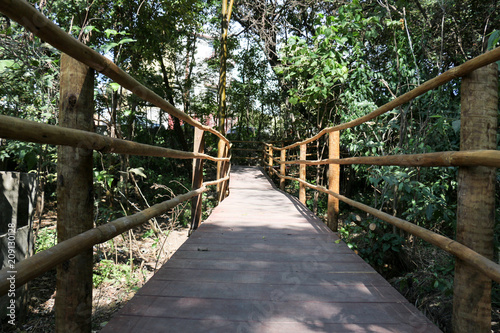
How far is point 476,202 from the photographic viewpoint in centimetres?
135

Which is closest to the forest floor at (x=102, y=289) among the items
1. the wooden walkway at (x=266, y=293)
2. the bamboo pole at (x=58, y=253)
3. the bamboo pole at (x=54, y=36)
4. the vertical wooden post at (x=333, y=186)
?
the wooden walkway at (x=266, y=293)

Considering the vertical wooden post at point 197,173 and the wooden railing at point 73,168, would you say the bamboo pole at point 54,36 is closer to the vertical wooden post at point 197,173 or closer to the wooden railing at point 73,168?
the wooden railing at point 73,168

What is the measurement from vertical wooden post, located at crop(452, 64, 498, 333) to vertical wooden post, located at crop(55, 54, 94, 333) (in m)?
1.46

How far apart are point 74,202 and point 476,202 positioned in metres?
1.55

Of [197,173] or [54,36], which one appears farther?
[197,173]

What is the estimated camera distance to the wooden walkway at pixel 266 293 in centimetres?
148

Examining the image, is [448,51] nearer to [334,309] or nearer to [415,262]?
[415,262]

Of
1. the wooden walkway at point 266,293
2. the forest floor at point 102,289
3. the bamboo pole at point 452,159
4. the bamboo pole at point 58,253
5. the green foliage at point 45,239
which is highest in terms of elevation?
the bamboo pole at point 452,159

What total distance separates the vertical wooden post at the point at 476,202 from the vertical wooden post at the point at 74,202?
1.46 meters

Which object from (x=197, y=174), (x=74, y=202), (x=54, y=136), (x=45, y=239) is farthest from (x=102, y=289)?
(x=54, y=136)

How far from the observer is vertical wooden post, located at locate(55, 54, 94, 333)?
122cm

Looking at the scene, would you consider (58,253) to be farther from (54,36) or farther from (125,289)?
(125,289)

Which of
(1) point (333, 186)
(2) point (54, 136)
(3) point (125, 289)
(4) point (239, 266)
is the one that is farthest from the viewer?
(3) point (125, 289)

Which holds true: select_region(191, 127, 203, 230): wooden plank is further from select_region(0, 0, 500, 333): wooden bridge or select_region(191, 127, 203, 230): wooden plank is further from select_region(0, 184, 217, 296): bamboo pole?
select_region(0, 184, 217, 296): bamboo pole
